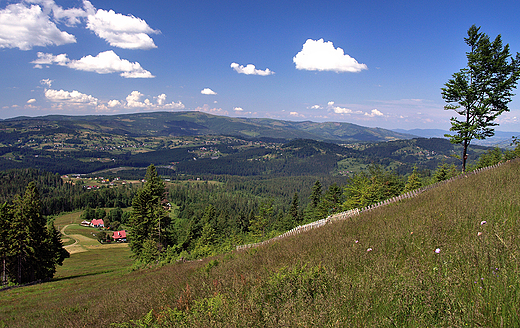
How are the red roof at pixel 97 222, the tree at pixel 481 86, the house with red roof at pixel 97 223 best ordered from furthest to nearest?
the red roof at pixel 97 222 → the house with red roof at pixel 97 223 → the tree at pixel 481 86

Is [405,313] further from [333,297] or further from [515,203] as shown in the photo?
[515,203]

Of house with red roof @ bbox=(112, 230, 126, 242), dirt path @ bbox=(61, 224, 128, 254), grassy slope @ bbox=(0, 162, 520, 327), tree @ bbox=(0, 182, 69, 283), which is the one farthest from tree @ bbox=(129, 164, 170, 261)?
house with red roof @ bbox=(112, 230, 126, 242)

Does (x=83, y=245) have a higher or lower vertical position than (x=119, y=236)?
higher

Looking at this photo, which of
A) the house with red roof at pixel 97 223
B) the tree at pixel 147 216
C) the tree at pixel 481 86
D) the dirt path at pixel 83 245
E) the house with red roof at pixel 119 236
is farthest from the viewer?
the house with red roof at pixel 97 223

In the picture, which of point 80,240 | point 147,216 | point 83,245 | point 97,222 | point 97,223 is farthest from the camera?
point 97,222

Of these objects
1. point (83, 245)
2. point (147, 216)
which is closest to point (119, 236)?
point (83, 245)

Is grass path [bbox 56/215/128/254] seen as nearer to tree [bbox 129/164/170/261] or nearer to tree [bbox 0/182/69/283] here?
tree [bbox 0/182/69/283]

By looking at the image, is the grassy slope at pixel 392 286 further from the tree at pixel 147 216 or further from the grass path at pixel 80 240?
the grass path at pixel 80 240

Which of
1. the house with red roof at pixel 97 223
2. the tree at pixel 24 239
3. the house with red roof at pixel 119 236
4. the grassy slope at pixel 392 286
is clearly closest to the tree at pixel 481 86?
the grassy slope at pixel 392 286

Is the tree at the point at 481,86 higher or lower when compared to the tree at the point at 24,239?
higher

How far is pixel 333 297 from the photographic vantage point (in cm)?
382

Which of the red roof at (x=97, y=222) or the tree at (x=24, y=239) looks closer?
the tree at (x=24, y=239)

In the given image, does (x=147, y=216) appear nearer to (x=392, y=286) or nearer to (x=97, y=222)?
(x=392, y=286)

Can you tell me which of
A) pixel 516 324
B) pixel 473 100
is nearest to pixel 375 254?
pixel 516 324
